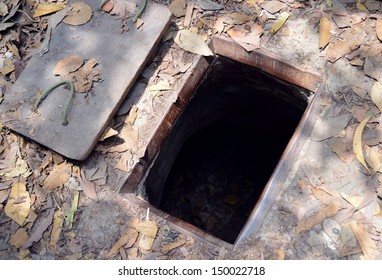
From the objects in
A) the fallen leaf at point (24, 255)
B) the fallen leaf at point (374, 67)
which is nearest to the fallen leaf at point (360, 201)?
the fallen leaf at point (374, 67)

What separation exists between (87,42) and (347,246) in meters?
1.91

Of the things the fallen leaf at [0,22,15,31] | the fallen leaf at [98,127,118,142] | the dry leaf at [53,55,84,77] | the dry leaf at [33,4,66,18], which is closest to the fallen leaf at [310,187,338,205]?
the fallen leaf at [98,127,118,142]

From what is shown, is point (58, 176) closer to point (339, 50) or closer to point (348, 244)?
point (348, 244)

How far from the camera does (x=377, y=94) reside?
2.44m

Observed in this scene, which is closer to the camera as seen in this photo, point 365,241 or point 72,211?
point 365,241

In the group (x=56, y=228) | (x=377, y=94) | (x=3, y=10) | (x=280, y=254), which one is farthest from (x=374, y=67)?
(x=3, y=10)

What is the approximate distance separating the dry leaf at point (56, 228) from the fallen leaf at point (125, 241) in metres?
0.30

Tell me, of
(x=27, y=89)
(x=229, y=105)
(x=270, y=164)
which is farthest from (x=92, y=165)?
(x=270, y=164)

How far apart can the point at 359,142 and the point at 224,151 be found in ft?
6.24

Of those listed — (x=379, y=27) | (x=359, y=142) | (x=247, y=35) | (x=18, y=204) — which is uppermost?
(x=379, y=27)

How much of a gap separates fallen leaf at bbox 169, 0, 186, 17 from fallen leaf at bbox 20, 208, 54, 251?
143 centimetres

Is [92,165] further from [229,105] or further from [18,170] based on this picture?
[229,105]

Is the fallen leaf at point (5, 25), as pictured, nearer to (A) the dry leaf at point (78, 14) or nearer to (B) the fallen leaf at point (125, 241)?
(A) the dry leaf at point (78, 14)

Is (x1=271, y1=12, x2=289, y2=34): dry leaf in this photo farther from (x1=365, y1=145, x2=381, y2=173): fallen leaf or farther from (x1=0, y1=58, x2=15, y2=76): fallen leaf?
(x1=0, y1=58, x2=15, y2=76): fallen leaf
